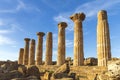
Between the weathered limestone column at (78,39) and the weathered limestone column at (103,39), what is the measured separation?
4.92 metres

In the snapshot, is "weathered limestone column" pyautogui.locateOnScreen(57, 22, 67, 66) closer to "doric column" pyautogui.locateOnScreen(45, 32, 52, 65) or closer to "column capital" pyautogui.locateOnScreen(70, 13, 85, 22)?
"doric column" pyautogui.locateOnScreen(45, 32, 52, 65)

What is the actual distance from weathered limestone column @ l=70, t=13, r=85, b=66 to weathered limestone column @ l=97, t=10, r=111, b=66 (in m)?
4.92

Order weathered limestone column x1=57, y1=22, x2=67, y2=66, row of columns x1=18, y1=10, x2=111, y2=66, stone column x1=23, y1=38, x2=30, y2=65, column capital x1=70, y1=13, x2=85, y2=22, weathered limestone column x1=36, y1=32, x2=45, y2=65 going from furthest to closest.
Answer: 1. stone column x1=23, y1=38, x2=30, y2=65
2. weathered limestone column x1=36, y1=32, x2=45, y2=65
3. weathered limestone column x1=57, y1=22, x2=67, y2=66
4. column capital x1=70, y1=13, x2=85, y2=22
5. row of columns x1=18, y1=10, x2=111, y2=66

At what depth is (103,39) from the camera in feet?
95.0

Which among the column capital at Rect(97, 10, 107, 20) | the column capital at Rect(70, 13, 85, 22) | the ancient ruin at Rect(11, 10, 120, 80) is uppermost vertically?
the column capital at Rect(70, 13, 85, 22)

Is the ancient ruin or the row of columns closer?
the ancient ruin

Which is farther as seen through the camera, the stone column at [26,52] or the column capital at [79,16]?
the stone column at [26,52]

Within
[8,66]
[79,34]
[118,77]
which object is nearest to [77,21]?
[79,34]

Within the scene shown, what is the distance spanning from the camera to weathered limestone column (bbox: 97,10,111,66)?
93.1 feet

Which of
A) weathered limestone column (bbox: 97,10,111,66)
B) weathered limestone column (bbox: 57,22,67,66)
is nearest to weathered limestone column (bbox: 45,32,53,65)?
weathered limestone column (bbox: 57,22,67,66)

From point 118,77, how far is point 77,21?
90.0ft

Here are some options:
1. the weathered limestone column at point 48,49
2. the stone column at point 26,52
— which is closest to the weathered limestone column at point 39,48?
the weathered limestone column at point 48,49

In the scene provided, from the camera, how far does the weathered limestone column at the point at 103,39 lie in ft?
93.1

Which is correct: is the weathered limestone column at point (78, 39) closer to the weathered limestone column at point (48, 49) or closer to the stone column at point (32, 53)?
the weathered limestone column at point (48, 49)
